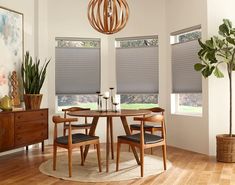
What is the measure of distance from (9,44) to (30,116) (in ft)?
4.49

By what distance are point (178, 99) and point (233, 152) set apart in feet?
6.10

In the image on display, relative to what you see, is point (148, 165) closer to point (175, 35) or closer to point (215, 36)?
point (215, 36)

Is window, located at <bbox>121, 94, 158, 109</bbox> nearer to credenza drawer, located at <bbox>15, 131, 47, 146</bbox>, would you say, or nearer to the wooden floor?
the wooden floor

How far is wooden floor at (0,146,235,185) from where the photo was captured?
372 centimetres

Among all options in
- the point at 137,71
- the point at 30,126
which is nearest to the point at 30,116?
the point at 30,126

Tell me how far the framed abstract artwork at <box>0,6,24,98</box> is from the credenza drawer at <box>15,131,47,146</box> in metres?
0.83

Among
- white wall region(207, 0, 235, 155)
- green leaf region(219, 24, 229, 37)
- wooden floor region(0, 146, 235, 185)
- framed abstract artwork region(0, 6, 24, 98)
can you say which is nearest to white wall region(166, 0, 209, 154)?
white wall region(207, 0, 235, 155)

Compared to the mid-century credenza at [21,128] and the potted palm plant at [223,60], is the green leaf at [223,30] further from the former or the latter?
the mid-century credenza at [21,128]

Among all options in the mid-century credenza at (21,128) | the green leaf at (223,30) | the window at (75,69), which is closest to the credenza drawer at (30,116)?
the mid-century credenza at (21,128)

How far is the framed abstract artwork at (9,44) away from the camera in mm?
5328

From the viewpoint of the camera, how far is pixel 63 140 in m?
4.11

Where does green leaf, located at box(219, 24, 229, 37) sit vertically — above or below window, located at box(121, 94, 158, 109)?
above

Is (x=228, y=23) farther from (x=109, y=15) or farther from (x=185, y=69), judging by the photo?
(x=109, y=15)

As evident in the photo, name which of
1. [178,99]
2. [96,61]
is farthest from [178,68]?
[96,61]
